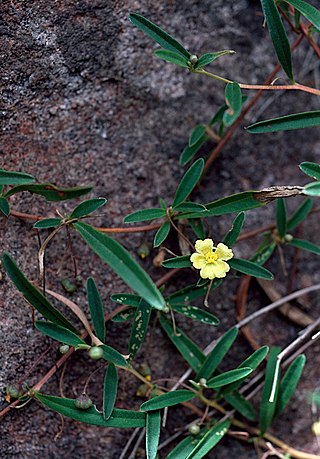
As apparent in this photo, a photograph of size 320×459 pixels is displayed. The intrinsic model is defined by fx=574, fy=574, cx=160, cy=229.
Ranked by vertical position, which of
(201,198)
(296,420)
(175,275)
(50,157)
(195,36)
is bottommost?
(296,420)

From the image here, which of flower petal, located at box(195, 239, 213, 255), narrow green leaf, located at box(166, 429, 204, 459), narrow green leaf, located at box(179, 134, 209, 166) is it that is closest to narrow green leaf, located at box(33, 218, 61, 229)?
flower petal, located at box(195, 239, 213, 255)

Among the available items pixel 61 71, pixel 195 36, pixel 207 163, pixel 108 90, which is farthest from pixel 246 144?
pixel 61 71

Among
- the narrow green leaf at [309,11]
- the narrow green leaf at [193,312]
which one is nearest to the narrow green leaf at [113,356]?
the narrow green leaf at [193,312]

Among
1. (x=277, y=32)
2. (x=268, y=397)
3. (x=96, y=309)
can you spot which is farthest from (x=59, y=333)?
(x=277, y=32)

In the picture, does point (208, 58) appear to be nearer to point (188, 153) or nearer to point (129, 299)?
point (188, 153)

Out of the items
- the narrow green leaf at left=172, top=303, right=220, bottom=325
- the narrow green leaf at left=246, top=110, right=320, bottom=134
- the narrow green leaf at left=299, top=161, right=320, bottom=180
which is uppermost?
the narrow green leaf at left=246, top=110, right=320, bottom=134

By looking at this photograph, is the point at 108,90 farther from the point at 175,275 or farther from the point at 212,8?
the point at 175,275

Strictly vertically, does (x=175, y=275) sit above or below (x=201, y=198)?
below

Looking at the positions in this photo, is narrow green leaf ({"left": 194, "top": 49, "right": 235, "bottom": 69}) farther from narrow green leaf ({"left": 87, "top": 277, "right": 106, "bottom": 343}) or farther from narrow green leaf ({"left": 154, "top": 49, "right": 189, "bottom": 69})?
narrow green leaf ({"left": 87, "top": 277, "right": 106, "bottom": 343})
